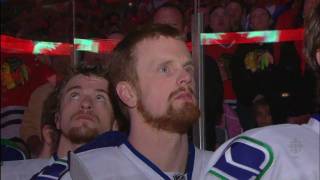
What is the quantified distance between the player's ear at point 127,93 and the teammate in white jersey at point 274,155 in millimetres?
557

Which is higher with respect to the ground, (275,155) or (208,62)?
(208,62)

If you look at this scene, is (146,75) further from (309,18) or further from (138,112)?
(309,18)

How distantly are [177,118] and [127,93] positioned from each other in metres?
0.17

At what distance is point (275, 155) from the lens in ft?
2.48

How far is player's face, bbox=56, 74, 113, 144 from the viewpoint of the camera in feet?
5.59

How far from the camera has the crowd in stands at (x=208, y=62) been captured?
251 cm

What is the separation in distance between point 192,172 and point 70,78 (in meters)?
0.68

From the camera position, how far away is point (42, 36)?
118 inches

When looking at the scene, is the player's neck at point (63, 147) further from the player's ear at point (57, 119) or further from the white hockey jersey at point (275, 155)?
the white hockey jersey at point (275, 155)

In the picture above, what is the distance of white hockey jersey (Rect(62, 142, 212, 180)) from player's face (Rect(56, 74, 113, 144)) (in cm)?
37

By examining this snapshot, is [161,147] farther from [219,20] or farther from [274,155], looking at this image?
[219,20]

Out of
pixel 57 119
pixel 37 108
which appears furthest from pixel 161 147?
pixel 37 108

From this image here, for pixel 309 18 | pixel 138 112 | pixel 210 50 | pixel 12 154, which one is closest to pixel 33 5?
pixel 12 154

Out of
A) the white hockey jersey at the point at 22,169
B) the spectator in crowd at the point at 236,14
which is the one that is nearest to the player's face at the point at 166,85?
the white hockey jersey at the point at 22,169
